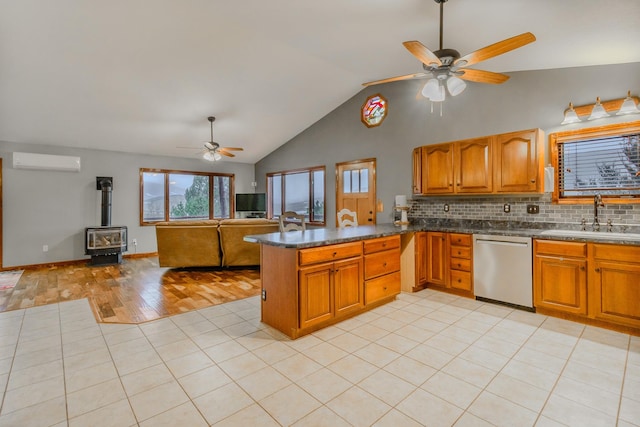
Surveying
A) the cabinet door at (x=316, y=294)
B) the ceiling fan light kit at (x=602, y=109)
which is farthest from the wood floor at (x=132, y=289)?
the ceiling fan light kit at (x=602, y=109)

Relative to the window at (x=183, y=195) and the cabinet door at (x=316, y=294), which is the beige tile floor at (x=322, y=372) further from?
the window at (x=183, y=195)

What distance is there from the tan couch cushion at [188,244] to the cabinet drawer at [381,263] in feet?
10.3

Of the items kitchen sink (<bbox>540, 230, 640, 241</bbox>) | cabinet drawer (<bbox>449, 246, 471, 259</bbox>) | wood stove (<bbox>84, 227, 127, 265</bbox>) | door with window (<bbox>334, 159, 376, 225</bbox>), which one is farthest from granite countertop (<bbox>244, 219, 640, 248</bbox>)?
wood stove (<bbox>84, 227, 127, 265</bbox>)

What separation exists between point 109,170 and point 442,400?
24.6 feet

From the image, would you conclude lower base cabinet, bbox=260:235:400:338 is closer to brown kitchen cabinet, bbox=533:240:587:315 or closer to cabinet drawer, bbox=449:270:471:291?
cabinet drawer, bbox=449:270:471:291

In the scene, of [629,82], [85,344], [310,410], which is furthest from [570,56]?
[85,344]

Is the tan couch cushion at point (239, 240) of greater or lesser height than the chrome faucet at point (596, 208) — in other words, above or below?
below

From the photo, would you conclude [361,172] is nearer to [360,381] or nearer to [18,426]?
[360,381]

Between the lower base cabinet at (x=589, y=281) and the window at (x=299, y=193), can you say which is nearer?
the lower base cabinet at (x=589, y=281)

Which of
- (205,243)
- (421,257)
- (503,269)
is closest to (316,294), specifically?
(421,257)

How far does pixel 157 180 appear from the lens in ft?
24.5

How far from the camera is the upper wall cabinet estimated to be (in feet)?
11.9

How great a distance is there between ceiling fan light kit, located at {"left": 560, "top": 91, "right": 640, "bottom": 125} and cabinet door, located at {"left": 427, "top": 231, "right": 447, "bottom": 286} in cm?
193

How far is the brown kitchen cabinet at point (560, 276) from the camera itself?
3.06 meters
